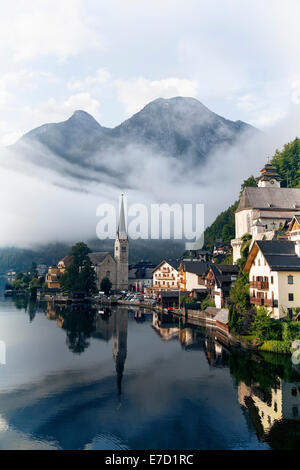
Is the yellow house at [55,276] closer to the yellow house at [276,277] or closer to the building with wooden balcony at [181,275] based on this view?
the building with wooden balcony at [181,275]

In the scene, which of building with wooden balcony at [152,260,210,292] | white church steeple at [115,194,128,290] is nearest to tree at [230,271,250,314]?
building with wooden balcony at [152,260,210,292]

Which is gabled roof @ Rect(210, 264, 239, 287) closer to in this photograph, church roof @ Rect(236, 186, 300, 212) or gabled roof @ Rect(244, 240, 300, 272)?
church roof @ Rect(236, 186, 300, 212)

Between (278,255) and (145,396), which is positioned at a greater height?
(278,255)

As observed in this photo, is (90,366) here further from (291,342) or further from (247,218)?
(247,218)

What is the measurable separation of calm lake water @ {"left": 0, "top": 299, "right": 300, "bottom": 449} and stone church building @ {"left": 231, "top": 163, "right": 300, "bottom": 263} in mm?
23017

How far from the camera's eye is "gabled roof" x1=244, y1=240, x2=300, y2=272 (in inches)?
1528

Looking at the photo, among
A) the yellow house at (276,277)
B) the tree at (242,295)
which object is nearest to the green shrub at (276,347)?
the yellow house at (276,277)

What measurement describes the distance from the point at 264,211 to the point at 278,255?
76.9 feet

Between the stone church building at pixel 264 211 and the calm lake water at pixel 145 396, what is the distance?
23017mm

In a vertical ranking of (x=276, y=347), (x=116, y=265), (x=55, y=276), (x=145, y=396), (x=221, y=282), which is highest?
(x=116, y=265)

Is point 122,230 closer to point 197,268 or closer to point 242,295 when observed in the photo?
point 197,268

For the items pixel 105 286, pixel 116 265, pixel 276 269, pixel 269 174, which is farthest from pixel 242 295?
pixel 116 265

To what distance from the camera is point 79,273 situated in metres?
103

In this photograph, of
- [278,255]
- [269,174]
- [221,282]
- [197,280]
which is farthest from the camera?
[197,280]
